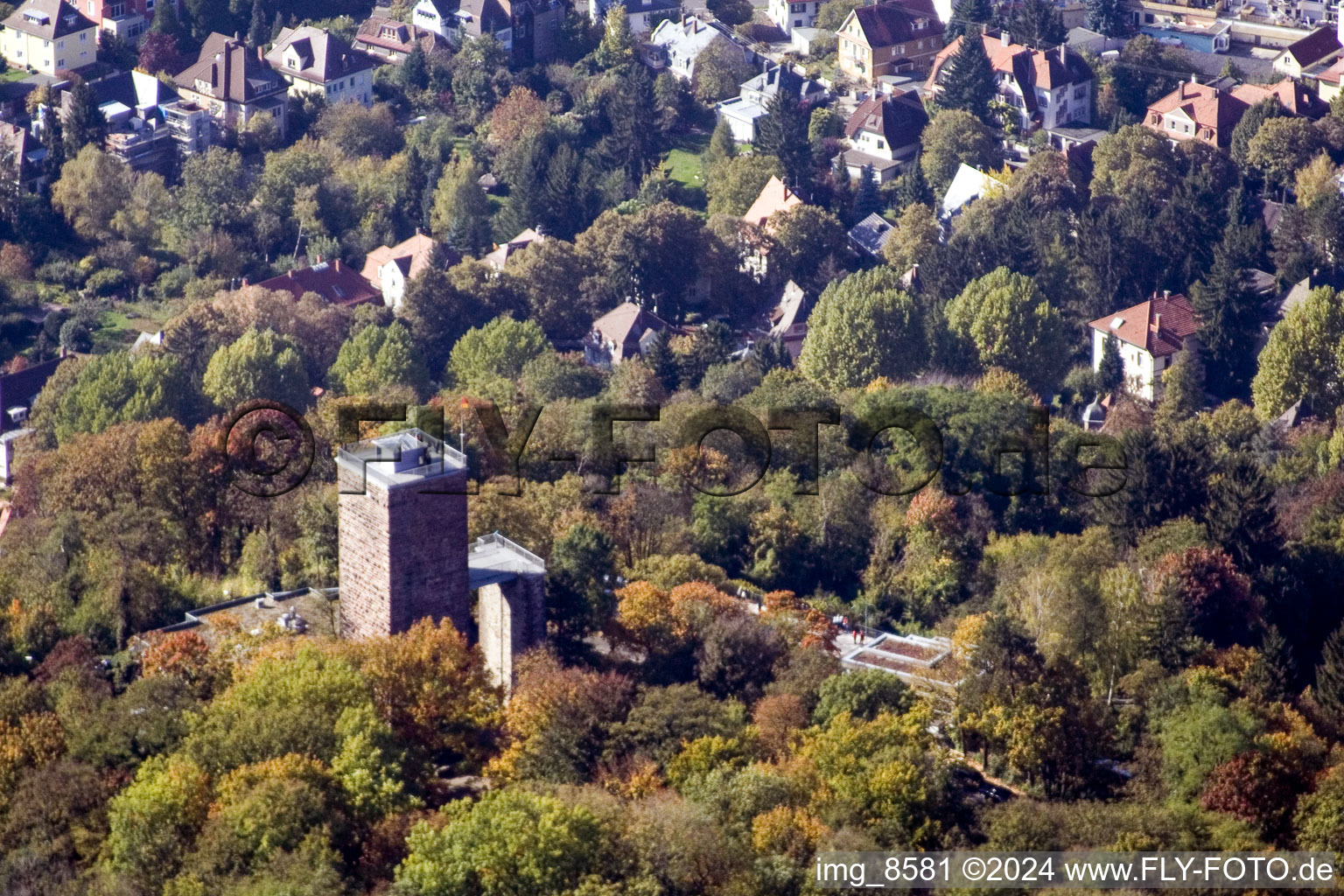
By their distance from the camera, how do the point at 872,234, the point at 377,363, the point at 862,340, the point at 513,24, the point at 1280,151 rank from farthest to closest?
the point at 513,24, the point at 1280,151, the point at 872,234, the point at 862,340, the point at 377,363

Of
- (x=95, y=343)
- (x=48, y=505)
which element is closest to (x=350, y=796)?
(x=48, y=505)

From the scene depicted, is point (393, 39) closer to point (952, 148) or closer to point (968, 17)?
point (968, 17)

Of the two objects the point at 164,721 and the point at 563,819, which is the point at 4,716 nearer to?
the point at 164,721

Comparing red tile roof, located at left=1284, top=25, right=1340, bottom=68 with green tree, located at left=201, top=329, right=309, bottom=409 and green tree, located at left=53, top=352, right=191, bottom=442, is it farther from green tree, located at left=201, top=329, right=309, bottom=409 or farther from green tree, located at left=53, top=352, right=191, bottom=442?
green tree, located at left=53, top=352, right=191, bottom=442

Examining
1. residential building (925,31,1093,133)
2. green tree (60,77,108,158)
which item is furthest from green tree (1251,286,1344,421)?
green tree (60,77,108,158)

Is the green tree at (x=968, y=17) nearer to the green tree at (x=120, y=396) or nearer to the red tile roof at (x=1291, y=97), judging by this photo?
the red tile roof at (x=1291, y=97)

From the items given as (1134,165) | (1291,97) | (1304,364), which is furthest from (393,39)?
(1304,364)

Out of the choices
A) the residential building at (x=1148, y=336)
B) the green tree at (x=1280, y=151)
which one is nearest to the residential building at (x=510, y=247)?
the residential building at (x=1148, y=336)
